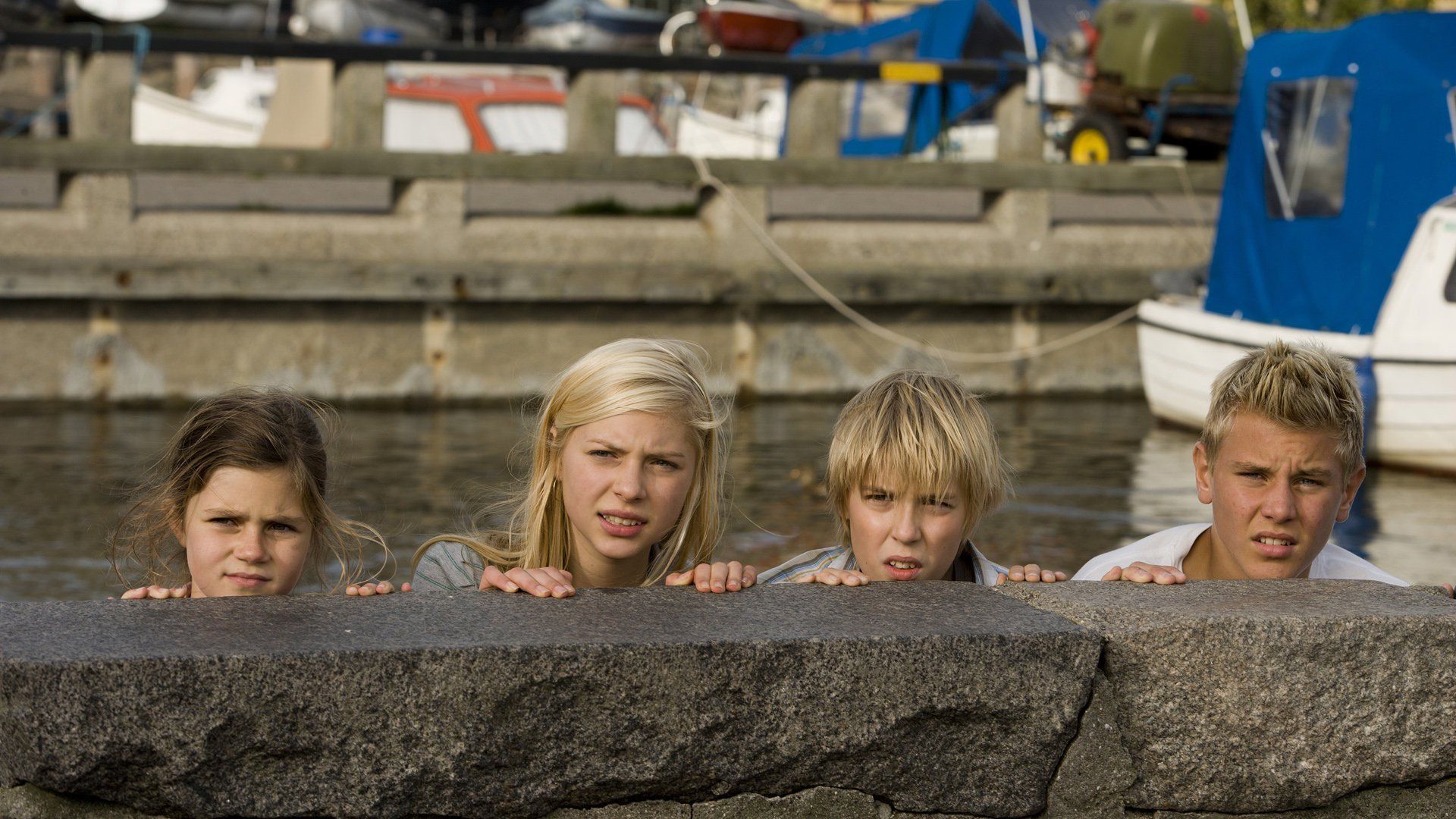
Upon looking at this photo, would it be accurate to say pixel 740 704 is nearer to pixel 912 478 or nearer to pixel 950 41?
pixel 912 478

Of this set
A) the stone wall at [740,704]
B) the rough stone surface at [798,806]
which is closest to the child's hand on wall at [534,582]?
the stone wall at [740,704]

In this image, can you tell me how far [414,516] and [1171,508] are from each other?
162 inches

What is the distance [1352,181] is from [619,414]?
9202 mm

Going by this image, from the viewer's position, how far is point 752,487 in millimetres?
9773

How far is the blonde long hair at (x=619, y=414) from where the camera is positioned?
11.3 ft

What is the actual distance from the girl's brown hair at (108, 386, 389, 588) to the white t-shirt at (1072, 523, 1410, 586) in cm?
160

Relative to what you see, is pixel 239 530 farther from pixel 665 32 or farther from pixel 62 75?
pixel 62 75

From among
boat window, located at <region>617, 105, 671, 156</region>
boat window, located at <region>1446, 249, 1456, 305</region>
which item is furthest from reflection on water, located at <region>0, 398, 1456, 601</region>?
boat window, located at <region>617, 105, 671, 156</region>

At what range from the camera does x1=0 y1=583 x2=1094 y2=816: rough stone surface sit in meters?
2.50

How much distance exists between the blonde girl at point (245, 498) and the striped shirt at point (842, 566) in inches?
33.3

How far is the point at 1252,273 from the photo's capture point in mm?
12102

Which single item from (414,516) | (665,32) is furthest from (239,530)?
(665,32)

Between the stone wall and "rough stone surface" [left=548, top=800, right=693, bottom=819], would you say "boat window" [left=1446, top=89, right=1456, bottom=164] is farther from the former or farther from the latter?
"rough stone surface" [left=548, top=800, right=693, bottom=819]

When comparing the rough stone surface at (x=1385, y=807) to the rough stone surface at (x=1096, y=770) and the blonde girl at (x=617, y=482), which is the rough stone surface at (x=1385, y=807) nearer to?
the rough stone surface at (x=1096, y=770)
